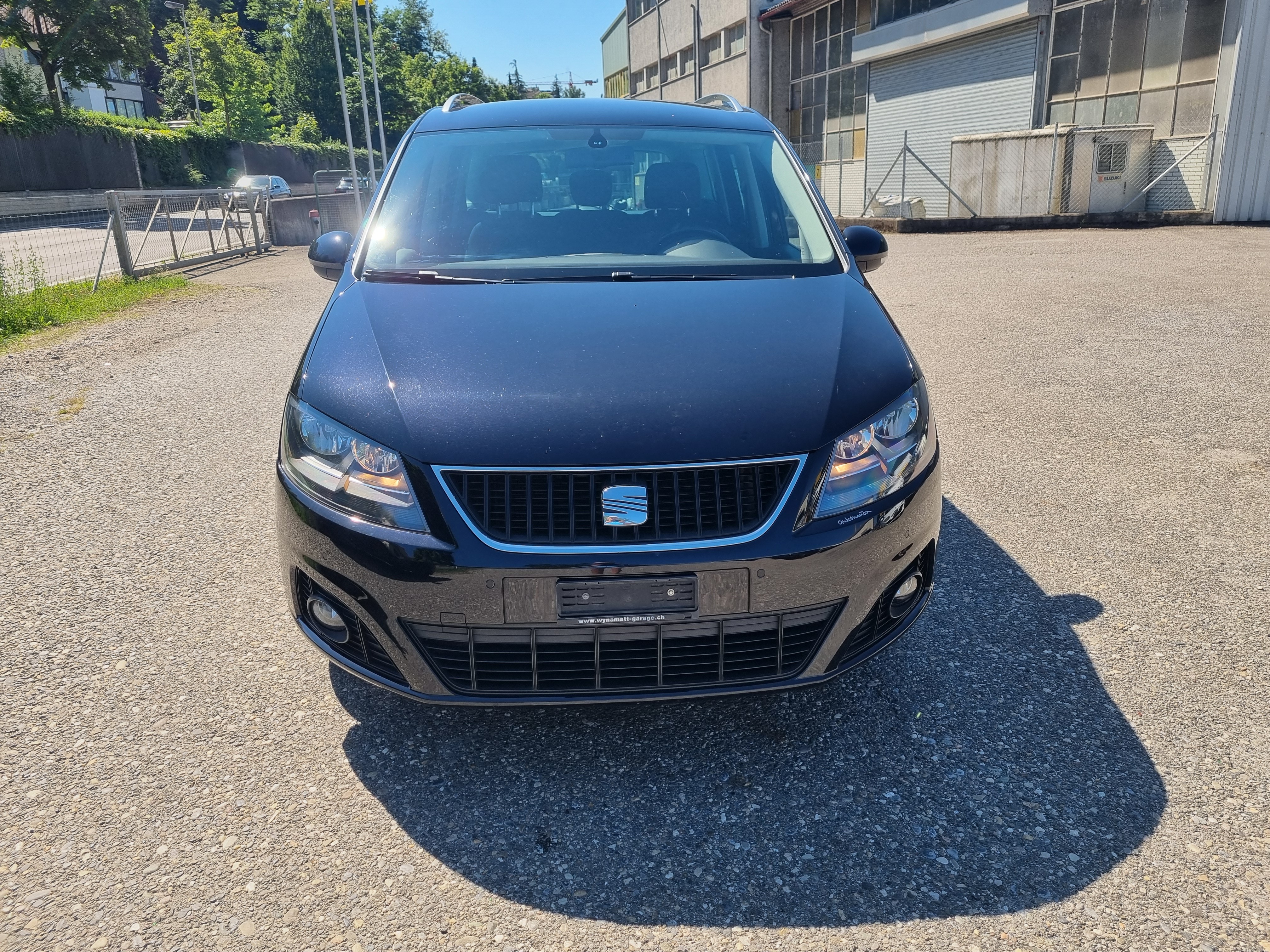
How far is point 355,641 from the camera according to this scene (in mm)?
2557

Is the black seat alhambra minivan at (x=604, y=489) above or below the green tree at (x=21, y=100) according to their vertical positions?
below

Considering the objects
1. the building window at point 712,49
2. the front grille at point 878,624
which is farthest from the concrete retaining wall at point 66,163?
the front grille at point 878,624

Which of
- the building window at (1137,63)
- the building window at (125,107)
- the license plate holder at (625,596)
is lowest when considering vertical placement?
the license plate holder at (625,596)

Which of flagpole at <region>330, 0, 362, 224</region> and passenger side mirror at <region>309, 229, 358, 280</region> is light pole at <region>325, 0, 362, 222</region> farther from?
passenger side mirror at <region>309, 229, 358, 280</region>

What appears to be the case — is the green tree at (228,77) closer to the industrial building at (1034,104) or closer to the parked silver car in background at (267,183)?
the parked silver car in background at (267,183)

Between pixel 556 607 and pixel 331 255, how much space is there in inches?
80.1

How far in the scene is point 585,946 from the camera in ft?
6.75

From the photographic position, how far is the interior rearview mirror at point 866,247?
3701 millimetres

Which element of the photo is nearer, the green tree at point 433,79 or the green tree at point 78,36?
the green tree at point 78,36

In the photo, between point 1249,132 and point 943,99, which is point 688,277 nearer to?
point 1249,132

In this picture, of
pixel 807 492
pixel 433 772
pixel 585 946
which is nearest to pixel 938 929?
pixel 585 946

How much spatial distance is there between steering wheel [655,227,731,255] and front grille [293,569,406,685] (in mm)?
1707

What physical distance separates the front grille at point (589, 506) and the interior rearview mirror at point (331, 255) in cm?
164

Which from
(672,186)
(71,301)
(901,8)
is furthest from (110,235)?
(901,8)
